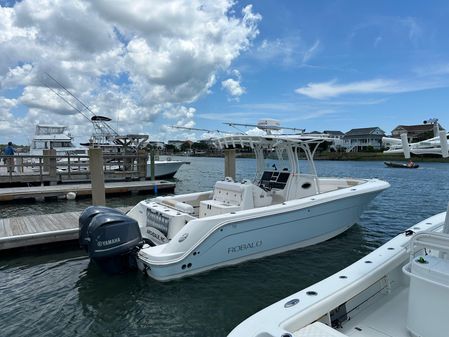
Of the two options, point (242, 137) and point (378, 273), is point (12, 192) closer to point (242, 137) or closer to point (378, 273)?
point (242, 137)

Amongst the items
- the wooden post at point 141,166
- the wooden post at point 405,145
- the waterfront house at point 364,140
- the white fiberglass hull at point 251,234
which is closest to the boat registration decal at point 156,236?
the white fiberglass hull at point 251,234

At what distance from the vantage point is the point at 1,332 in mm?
4551

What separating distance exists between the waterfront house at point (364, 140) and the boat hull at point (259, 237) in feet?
242

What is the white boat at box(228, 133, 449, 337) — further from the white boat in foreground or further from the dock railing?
the dock railing

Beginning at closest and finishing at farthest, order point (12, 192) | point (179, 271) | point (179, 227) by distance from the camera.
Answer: point (179, 271) < point (179, 227) < point (12, 192)

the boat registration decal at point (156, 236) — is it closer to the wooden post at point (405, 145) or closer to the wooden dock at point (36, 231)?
the wooden dock at point (36, 231)

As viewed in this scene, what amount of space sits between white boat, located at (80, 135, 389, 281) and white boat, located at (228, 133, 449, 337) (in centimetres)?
292

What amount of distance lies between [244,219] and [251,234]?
16.9 inches

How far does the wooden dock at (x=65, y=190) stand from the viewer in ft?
47.3

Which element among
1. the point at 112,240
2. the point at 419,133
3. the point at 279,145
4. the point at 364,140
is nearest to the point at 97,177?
the point at 112,240

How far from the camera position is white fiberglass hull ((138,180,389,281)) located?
5879 millimetres

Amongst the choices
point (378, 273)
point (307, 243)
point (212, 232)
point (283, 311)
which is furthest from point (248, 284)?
point (283, 311)

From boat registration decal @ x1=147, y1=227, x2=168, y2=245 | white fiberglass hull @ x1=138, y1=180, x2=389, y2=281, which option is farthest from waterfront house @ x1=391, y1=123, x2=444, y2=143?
boat registration decal @ x1=147, y1=227, x2=168, y2=245

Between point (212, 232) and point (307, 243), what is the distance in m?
2.75
